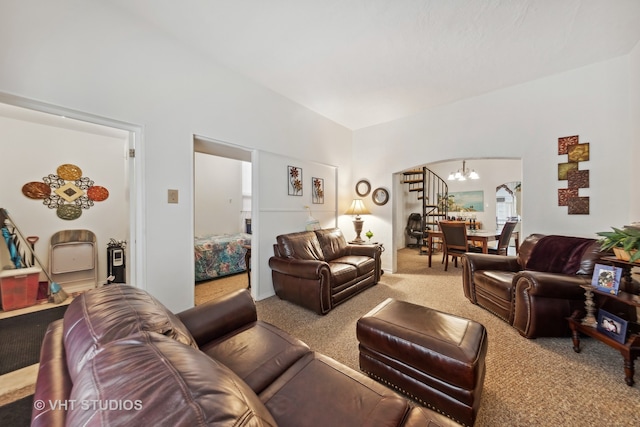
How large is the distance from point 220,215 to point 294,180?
2.91 metres

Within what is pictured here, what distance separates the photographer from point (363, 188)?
474cm

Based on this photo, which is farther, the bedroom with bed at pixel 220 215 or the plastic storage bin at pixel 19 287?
the bedroom with bed at pixel 220 215

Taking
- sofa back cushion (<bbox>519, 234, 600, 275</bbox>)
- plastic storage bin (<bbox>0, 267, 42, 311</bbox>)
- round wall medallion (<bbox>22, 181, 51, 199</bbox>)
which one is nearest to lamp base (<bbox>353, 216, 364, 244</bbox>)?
sofa back cushion (<bbox>519, 234, 600, 275</bbox>)

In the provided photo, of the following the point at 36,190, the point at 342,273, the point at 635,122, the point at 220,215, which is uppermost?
the point at 635,122

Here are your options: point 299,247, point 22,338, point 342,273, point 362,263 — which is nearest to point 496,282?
point 362,263

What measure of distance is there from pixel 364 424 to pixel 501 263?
297cm

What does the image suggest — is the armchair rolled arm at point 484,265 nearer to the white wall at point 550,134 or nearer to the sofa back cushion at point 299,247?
the white wall at point 550,134

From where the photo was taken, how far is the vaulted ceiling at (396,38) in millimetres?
1938

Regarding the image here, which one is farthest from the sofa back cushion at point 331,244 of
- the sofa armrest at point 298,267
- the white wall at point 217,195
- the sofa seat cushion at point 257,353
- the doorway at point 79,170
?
the white wall at point 217,195

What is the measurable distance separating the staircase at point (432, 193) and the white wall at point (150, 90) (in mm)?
5378

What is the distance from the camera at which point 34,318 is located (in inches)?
95.3

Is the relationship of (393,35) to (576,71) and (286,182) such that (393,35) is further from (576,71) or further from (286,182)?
(576,71)

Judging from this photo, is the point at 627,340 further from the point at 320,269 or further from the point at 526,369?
the point at 320,269

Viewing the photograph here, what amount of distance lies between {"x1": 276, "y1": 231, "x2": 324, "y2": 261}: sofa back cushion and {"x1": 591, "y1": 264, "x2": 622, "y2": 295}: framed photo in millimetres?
2703
